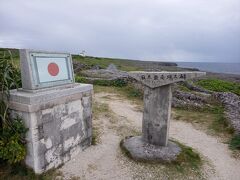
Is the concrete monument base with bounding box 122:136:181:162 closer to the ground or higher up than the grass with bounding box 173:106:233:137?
higher up

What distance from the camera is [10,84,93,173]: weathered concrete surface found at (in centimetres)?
550

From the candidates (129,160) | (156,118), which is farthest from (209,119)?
(129,160)

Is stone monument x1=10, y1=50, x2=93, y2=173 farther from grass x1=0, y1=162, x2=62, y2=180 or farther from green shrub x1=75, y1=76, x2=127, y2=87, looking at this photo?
green shrub x1=75, y1=76, x2=127, y2=87

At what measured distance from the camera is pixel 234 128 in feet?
30.9

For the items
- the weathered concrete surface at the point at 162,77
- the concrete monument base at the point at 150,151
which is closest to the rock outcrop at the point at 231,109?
the concrete monument base at the point at 150,151

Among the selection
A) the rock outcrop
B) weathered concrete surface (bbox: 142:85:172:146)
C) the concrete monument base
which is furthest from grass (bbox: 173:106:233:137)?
weathered concrete surface (bbox: 142:85:172:146)

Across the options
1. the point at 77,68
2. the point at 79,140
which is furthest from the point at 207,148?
the point at 77,68

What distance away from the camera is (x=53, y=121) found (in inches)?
237

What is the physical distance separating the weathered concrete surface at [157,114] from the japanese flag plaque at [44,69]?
2.36 metres

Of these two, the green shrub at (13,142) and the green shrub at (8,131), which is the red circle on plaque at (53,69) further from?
the green shrub at (13,142)

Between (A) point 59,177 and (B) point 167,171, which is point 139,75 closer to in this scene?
(B) point 167,171

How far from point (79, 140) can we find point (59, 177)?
4.66ft

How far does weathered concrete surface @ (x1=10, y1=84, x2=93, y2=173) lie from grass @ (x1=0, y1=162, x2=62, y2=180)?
135 mm

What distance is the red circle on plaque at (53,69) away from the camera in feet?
20.3
